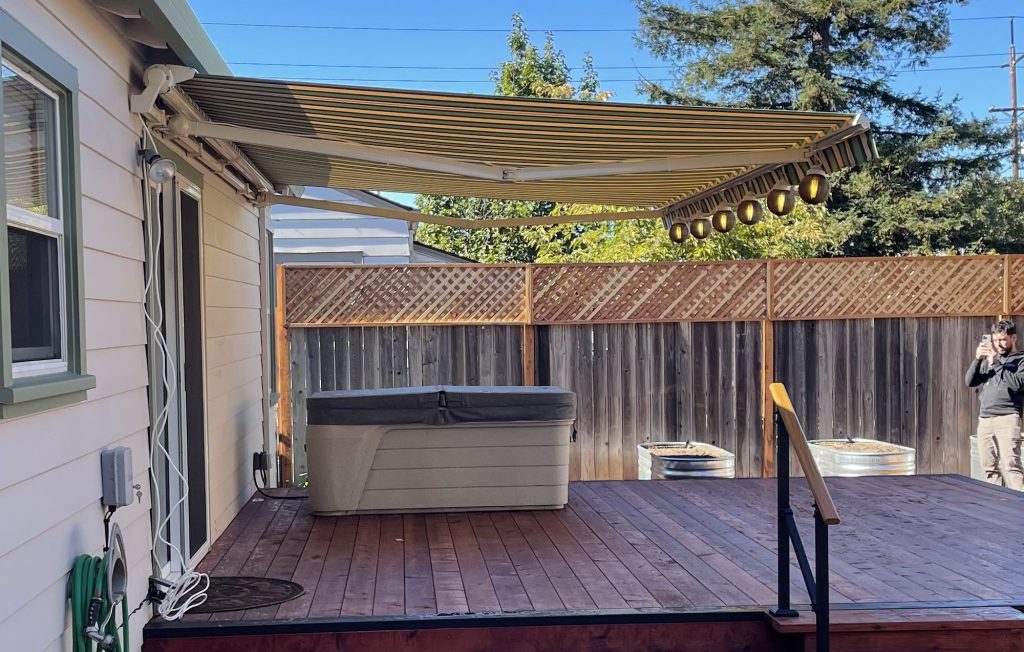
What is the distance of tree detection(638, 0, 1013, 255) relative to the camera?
47.8 feet

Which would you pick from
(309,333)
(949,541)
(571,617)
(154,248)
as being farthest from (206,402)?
(949,541)

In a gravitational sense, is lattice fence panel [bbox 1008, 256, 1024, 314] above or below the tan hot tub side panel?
above

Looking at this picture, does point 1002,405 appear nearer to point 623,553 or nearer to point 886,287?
point 886,287

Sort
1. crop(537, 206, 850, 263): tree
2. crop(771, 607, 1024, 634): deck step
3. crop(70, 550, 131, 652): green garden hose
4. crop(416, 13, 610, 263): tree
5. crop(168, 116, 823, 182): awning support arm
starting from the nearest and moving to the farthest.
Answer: crop(70, 550, 131, 652): green garden hose < crop(771, 607, 1024, 634): deck step < crop(168, 116, 823, 182): awning support arm < crop(537, 206, 850, 263): tree < crop(416, 13, 610, 263): tree

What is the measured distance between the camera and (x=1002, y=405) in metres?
7.21

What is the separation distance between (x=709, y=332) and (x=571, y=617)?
5.12m

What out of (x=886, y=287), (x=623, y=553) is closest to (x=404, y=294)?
(x=623, y=553)

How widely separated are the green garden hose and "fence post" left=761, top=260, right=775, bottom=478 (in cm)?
645

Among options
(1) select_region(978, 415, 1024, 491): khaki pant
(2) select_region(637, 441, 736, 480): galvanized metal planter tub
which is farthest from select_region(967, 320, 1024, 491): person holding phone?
(2) select_region(637, 441, 736, 480): galvanized metal planter tub

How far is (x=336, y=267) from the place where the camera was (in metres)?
8.07

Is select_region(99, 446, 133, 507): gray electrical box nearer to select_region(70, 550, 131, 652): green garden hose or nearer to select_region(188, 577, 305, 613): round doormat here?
select_region(70, 550, 131, 652): green garden hose

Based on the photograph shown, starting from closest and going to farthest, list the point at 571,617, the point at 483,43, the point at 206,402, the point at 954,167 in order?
the point at 571,617 → the point at 206,402 → the point at 954,167 → the point at 483,43

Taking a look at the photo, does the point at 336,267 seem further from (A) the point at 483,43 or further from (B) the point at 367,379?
(A) the point at 483,43

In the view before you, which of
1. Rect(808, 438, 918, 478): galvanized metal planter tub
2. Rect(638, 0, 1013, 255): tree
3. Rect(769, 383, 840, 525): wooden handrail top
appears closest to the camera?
Rect(769, 383, 840, 525): wooden handrail top
